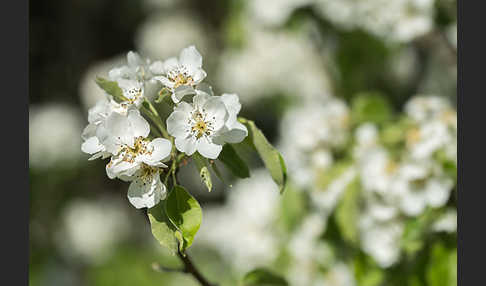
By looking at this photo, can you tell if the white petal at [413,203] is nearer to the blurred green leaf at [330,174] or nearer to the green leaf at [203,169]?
the blurred green leaf at [330,174]

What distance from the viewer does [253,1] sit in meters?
2.21

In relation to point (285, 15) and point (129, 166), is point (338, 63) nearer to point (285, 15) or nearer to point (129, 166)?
point (285, 15)

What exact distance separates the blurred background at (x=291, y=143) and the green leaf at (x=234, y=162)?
0.44 metres

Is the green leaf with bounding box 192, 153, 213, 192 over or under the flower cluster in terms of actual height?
under

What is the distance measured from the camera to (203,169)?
0.88 m

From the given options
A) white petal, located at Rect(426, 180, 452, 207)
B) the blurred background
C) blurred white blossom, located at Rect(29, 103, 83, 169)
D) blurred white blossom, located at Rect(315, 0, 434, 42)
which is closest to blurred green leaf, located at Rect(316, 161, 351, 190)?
the blurred background

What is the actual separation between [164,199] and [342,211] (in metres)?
0.58

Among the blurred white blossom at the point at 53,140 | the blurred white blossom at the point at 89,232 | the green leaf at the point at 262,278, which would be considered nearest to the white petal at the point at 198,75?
the green leaf at the point at 262,278

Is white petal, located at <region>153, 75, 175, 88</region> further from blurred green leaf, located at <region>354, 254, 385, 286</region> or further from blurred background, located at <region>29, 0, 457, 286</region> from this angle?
blurred green leaf, located at <region>354, 254, 385, 286</region>

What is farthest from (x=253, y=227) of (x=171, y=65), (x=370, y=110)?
(x=171, y=65)

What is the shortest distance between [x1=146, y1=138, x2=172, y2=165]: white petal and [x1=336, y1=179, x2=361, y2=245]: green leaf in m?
0.60

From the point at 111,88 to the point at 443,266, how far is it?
0.74 metres

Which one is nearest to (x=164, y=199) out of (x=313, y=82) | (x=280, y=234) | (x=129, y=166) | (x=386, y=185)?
(x=129, y=166)

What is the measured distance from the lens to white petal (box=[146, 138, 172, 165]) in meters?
0.86
